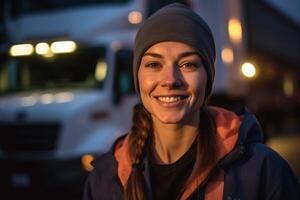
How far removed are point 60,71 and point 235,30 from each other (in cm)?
456

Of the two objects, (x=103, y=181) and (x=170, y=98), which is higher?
(x=170, y=98)

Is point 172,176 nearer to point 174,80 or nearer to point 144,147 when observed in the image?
point 144,147

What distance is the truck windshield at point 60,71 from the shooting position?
268 inches

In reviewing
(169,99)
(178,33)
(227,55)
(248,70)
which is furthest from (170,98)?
(248,70)

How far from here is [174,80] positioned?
6.86 feet

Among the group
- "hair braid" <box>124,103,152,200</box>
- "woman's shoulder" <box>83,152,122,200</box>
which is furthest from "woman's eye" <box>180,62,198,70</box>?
"woman's shoulder" <box>83,152,122,200</box>

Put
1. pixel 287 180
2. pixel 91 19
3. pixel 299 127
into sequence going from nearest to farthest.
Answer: pixel 287 180 → pixel 91 19 → pixel 299 127

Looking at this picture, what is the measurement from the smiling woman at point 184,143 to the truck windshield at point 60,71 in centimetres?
452

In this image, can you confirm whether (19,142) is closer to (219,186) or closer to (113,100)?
(113,100)

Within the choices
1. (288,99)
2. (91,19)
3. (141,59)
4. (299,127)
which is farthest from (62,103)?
(299,127)

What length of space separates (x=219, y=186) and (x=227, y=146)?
162 mm

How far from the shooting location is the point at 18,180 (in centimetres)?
642

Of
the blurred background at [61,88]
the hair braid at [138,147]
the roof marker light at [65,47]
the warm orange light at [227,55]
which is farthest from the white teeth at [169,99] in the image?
the warm orange light at [227,55]

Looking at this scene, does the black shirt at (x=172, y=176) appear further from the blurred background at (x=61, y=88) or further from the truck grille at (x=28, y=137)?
the truck grille at (x=28, y=137)
